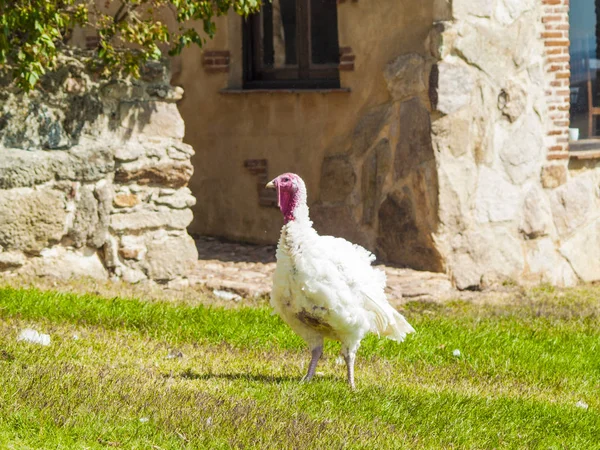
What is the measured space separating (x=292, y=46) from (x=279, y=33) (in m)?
0.24

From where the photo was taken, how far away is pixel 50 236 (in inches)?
322

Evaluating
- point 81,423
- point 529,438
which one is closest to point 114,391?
point 81,423

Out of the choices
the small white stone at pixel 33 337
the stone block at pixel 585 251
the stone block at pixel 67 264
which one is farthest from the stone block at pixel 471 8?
the small white stone at pixel 33 337

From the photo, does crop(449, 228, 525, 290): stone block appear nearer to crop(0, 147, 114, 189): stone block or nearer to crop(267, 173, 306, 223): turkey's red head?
crop(0, 147, 114, 189): stone block

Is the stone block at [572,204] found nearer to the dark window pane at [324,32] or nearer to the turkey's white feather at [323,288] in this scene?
the dark window pane at [324,32]

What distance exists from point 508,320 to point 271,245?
3.38 m

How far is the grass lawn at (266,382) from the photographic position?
4414mm

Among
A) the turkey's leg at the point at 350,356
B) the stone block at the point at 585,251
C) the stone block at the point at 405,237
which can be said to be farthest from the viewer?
the stone block at the point at 585,251

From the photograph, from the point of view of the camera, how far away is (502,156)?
9820mm

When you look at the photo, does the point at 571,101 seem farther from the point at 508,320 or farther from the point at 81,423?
the point at 81,423

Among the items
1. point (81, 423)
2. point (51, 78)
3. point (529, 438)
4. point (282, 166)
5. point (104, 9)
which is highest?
point (104, 9)

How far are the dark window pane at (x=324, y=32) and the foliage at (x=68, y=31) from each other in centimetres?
169

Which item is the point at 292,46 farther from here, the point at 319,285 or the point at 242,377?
the point at 319,285

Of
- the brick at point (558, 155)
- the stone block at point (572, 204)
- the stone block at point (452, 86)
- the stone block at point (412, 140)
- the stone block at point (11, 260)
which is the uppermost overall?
the stone block at point (452, 86)
